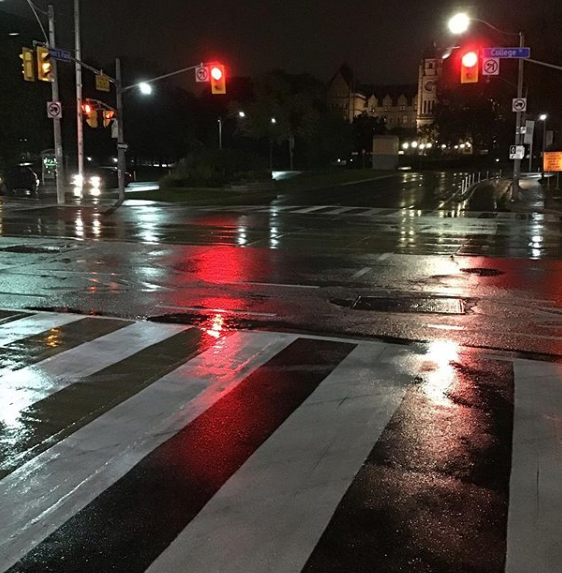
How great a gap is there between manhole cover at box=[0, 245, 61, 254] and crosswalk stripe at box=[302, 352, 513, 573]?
11986mm

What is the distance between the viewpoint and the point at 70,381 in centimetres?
682

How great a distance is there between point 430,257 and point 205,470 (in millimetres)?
11340

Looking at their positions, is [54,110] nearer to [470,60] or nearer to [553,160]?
[470,60]

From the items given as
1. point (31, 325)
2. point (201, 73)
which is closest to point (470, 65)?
point (201, 73)

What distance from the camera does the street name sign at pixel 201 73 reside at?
27031 millimetres

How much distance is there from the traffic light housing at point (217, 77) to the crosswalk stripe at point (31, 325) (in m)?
19.0

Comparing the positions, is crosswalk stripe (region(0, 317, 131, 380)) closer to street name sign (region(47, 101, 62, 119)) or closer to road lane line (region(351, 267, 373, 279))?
road lane line (region(351, 267, 373, 279))

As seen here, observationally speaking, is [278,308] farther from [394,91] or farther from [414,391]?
[394,91]

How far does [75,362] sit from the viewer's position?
24.4 feet

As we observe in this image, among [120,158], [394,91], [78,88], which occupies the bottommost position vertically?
[120,158]

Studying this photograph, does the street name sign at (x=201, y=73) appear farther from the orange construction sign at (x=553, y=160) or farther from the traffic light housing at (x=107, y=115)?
the orange construction sign at (x=553, y=160)

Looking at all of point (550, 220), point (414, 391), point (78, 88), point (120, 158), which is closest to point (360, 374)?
point (414, 391)

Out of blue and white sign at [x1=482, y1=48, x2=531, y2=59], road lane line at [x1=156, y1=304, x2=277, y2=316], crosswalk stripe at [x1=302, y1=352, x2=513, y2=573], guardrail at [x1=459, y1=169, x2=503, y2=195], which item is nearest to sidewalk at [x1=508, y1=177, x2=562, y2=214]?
guardrail at [x1=459, y1=169, x2=503, y2=195]

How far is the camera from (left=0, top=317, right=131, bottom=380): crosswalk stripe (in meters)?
7.44
